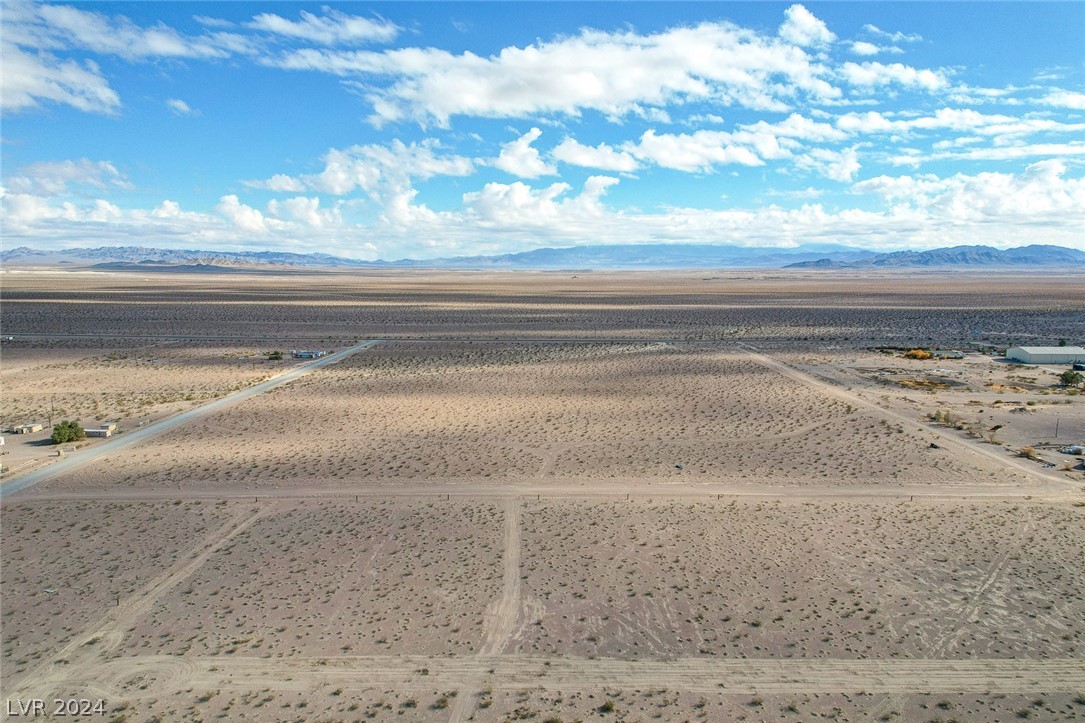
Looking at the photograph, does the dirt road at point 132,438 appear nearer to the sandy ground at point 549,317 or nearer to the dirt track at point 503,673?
the dirt track at point 503,673

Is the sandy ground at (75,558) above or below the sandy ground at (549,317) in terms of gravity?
below

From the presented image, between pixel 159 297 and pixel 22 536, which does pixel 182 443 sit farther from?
pixel 159 297

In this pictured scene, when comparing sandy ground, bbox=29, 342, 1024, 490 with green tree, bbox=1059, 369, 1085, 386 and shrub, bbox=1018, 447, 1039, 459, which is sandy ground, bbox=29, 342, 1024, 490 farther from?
green tree, bbox=1059, 369, 1085, 386

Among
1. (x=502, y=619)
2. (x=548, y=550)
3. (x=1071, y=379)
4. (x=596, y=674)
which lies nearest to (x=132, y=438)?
(x=548, y=550)

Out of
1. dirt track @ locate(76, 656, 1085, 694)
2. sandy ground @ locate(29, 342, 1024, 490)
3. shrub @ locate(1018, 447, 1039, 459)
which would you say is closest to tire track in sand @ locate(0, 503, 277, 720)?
dirt track @ locate(76, 656, 1085, 694)

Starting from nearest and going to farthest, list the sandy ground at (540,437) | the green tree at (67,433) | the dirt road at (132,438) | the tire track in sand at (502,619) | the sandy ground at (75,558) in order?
the tire track in sand at (502,619), the sandy ground at (75,558), the dirt road at (132,438), the sandy ground at (540,437), the green tree at (67,433)

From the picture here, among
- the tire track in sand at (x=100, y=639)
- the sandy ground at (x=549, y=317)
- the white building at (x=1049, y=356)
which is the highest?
the sandy ground at (x=549, y=317)

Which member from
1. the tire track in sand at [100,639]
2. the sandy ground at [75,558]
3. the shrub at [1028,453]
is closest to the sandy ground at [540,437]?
the shrub at [1028,453]
